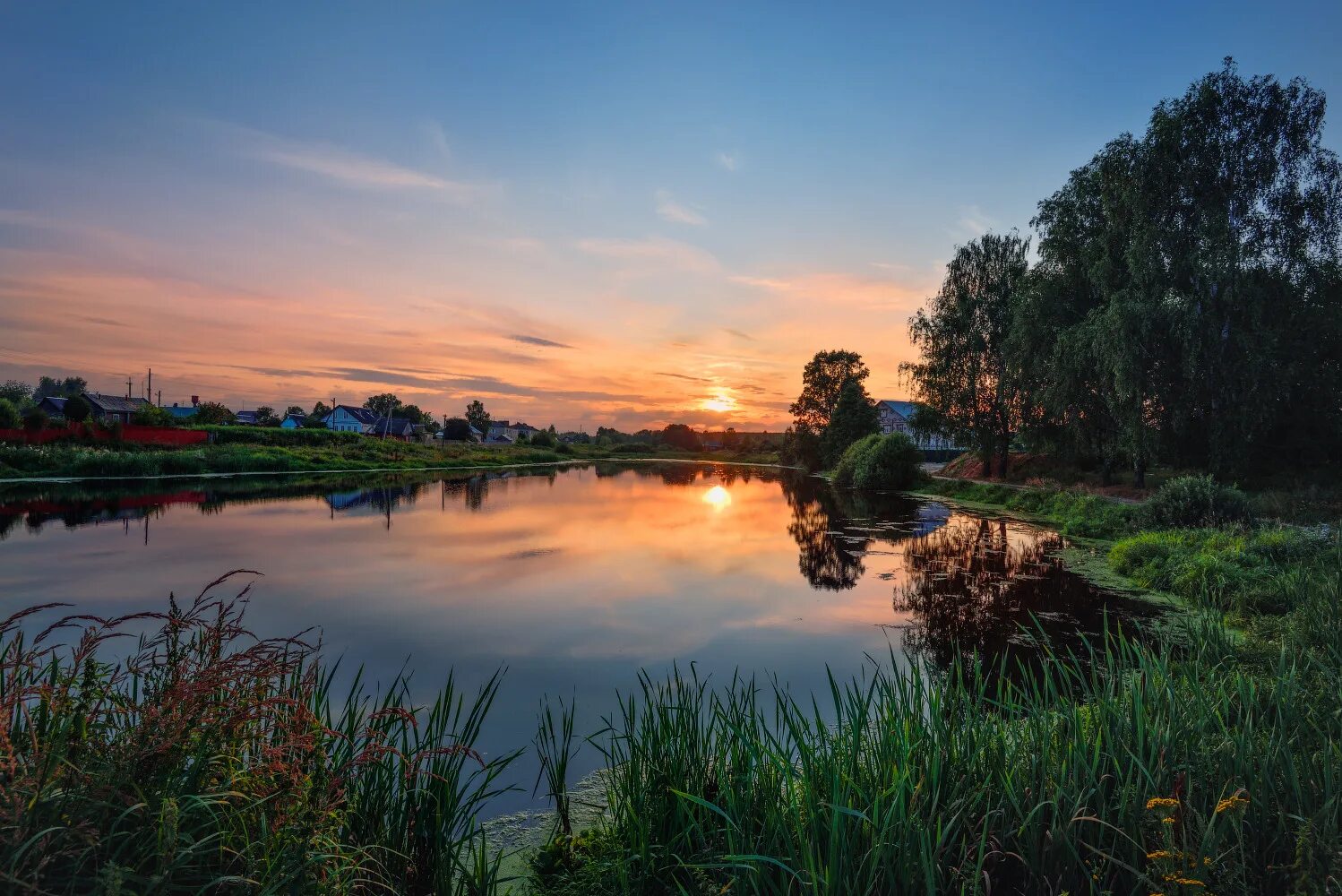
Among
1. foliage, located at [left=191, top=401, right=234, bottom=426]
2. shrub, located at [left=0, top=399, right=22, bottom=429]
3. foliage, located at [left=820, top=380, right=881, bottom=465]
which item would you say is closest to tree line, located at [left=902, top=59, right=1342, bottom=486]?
foliage, located at [left=820, top=380, right=881, bottom=465]

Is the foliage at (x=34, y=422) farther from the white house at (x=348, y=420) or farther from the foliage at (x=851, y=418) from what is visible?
the white house at (x=348, y=420)

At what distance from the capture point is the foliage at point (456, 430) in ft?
300

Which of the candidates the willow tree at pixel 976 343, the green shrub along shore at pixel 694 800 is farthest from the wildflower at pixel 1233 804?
the willow tree at pixel 976 343

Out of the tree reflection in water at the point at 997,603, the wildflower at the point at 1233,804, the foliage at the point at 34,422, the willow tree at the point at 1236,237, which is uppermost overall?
the willow tree at the point at 1236,237

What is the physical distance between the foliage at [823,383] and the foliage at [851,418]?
766 centimetres

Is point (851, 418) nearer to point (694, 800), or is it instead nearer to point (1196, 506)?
point (1196, 506)

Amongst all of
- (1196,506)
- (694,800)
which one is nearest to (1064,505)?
(1196,506)

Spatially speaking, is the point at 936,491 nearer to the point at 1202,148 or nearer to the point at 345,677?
the point at 1202,148

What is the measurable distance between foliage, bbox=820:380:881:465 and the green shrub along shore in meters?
44.9

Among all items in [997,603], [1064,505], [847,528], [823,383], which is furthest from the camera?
[823,383]

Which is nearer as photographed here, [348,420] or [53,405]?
[53,405]

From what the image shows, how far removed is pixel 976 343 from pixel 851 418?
59.2 ft

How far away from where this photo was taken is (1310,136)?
19516mm

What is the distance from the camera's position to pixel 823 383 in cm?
5762
